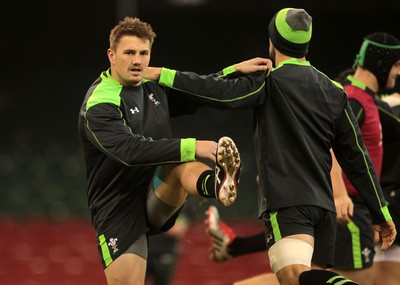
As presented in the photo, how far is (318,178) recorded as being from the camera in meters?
4.63

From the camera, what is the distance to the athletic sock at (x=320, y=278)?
4141 mm

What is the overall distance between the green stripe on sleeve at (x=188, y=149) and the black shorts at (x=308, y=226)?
48 cm

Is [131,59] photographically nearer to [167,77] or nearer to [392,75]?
[167,77]

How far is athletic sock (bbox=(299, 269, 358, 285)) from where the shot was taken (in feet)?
13.6

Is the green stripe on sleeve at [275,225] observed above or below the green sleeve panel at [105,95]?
below

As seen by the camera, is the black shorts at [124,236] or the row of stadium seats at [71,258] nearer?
the black shorts at [124,236]

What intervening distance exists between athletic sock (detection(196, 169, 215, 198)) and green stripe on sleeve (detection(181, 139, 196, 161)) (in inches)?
5.5

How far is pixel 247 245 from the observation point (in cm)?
629

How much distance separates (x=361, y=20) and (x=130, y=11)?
3.97 metres

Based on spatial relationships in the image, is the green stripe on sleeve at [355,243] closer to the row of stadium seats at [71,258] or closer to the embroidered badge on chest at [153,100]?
the embroidered badge on chest at [153,100]

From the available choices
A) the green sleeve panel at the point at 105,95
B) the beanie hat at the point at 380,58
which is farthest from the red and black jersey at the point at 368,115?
the green sleeve panel at the point at 105,95

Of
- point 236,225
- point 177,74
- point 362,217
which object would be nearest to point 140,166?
point 177,74

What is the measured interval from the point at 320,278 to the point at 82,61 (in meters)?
12.3

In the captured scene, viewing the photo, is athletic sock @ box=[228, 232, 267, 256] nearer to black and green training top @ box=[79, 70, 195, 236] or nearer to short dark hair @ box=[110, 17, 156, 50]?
black and green training top @ box=[79, 70, 195, 236]
